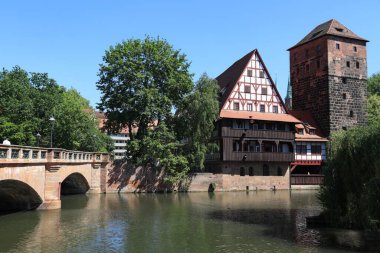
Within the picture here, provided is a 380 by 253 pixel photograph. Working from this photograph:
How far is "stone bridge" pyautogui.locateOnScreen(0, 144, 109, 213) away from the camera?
21852mm

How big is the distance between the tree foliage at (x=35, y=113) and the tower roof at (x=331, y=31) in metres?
34.2

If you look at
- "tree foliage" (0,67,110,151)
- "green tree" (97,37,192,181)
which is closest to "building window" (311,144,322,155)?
"green tree" (97,37,192,181)

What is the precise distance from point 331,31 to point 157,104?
27956 mm

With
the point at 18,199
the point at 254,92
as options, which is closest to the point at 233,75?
the point at 254,92

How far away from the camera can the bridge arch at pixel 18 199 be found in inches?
1026

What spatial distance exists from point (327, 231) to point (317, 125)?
40.2 m

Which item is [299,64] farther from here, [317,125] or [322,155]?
[322,155]

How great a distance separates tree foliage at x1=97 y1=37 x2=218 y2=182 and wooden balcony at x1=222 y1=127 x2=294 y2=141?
2944mm

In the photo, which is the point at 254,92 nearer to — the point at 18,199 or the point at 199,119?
the point at 199,119

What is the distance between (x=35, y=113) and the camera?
44.0m

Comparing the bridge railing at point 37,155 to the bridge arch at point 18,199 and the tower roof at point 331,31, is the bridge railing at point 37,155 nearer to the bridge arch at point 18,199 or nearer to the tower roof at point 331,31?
the bridge arch at point 18,199

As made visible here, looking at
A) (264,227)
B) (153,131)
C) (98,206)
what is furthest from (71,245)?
(153,131)

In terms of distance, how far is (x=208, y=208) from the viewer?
31.6m

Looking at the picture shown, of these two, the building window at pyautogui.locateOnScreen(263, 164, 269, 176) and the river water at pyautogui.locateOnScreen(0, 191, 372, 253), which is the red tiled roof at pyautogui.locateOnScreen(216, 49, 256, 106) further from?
the river water at pyautogui.locateOnScreen(0, 191, 372, 253)
